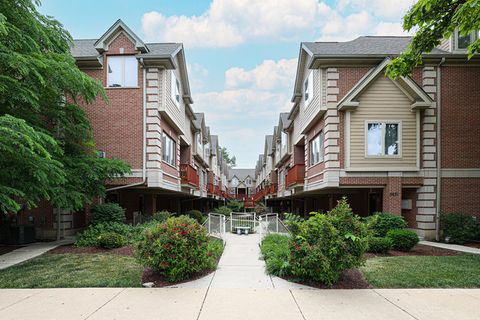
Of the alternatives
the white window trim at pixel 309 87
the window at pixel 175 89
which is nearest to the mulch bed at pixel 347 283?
the white window trim at pixel 309 87

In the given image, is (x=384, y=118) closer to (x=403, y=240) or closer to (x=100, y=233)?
(x=403, y=240)

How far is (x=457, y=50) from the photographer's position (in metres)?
13.7

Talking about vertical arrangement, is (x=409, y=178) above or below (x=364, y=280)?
above

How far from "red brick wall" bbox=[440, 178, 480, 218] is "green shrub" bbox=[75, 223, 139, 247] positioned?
1307 cm

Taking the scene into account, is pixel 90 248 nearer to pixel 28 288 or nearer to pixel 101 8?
pixel 28 288

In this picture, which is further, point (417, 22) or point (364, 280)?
point (417, 22)

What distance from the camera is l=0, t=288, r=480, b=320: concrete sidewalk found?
16.2ft

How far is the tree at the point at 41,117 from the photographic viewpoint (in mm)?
8367

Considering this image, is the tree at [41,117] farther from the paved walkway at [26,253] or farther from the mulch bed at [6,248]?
the mulch bed at [6,248]

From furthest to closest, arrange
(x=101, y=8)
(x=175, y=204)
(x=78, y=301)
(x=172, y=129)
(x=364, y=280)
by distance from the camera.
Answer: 1. (x=175, y=204)
2. (x=172, y=129)
3. (x=101, y=8)
4. (x=364, y=280)
5. (x=78, y=301)

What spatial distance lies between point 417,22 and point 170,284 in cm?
1138

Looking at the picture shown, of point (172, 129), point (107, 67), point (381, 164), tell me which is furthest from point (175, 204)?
point (381, 164)

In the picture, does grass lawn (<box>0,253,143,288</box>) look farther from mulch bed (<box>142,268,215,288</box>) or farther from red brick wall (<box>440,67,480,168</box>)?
red brick wall (<box>440,67,480,168</box>)

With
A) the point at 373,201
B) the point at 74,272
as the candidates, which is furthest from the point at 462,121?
the point at 74,272
